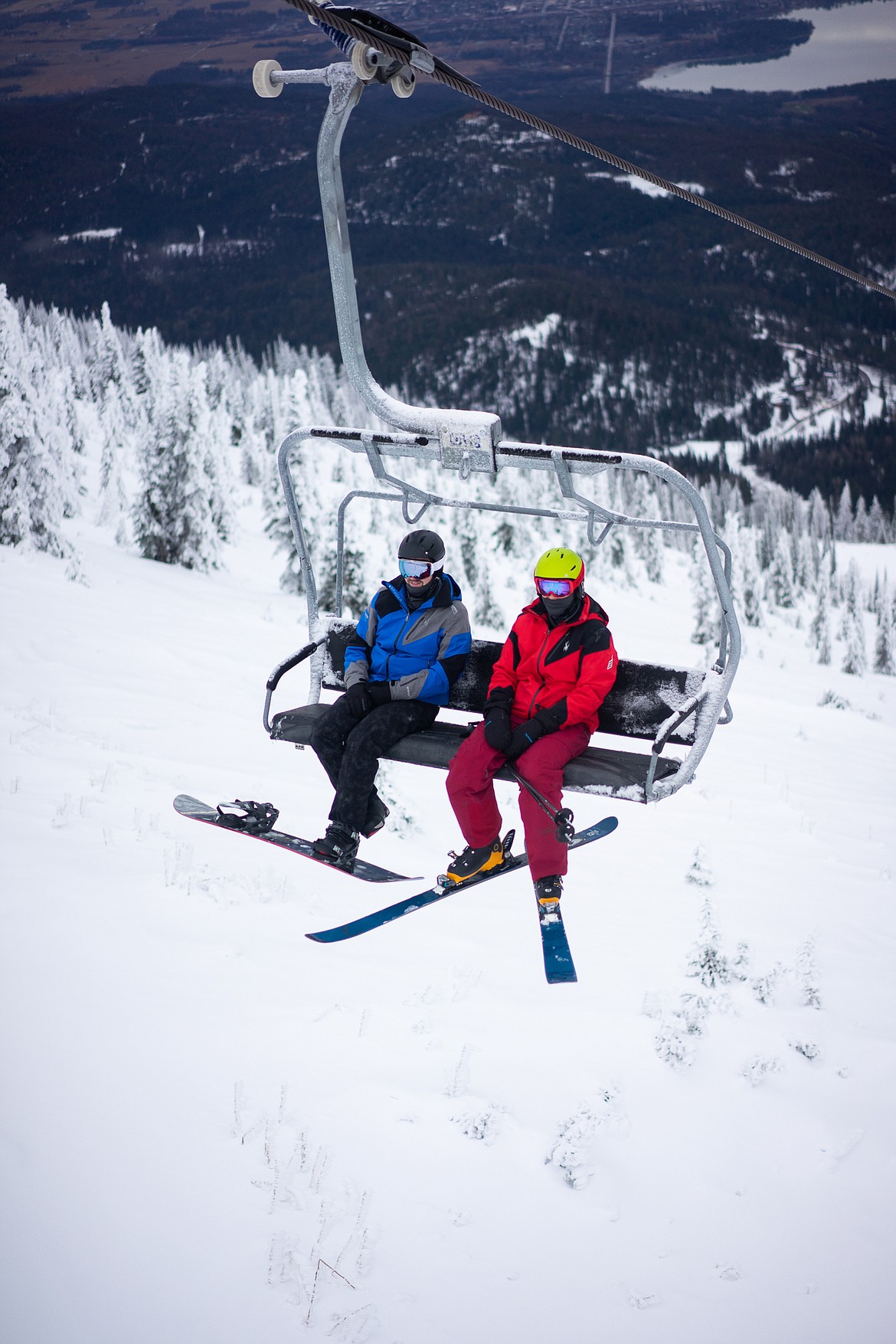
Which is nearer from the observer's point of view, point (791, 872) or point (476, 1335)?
point (476, 1335)

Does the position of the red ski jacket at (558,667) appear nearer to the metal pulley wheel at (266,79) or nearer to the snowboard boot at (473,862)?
the snowboard boot at (473,862)

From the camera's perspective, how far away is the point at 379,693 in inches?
214

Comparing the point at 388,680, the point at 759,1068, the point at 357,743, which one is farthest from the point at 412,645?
the point at 759,1068

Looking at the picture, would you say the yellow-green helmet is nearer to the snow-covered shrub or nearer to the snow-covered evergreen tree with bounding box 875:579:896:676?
the snow-covered shrub

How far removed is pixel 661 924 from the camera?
22.7ft

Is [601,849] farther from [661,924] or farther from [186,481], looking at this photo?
[186,481]

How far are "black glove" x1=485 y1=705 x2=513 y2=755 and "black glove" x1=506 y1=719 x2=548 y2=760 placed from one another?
0.8 inches

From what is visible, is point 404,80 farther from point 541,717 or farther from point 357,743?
point 357,743

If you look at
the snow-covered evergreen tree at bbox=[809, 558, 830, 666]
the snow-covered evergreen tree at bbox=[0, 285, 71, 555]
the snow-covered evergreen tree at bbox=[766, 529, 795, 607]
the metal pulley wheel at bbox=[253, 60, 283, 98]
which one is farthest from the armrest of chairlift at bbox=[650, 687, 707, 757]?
the snow-covered evergreen tree at bbox=[766, 529, 795, 607]

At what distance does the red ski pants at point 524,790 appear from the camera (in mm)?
4707

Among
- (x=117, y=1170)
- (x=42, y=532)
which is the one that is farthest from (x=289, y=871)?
(x=42, y=532)

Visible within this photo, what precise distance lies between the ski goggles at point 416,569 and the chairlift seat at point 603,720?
2.46 ft

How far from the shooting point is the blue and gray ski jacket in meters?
5.42

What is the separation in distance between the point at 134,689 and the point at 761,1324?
8.11m
